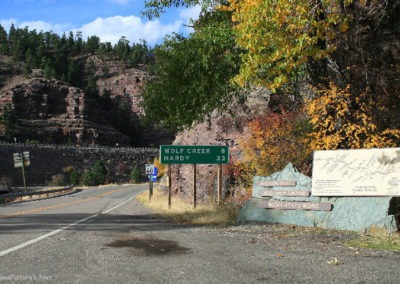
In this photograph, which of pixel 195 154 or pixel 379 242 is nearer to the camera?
pixel 379 242

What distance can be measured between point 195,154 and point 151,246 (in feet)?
32.2

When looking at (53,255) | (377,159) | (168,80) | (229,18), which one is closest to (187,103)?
(168,80)

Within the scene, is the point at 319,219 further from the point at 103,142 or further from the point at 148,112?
the point at 103,142

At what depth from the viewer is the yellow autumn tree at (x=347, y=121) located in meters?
12.1

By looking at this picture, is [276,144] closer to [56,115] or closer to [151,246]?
[151,246]

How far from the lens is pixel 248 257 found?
710 cm

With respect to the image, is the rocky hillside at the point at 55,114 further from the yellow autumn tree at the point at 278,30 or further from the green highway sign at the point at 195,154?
the yellow autumn tree at the point at 278,30

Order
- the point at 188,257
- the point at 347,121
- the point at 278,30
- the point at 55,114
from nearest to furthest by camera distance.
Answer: the point at 188,257, the point at 278,30, the point at 347,121, the point at 55,114

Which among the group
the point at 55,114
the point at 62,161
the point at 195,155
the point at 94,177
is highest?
the point at 55,114

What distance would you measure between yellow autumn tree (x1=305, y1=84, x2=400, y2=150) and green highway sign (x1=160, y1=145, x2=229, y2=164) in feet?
17.0

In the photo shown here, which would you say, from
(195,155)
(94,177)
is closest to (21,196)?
(195,155)

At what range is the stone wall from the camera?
106m

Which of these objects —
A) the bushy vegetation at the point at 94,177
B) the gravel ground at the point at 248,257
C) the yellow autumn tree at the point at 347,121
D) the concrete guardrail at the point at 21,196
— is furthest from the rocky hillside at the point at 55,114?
the gravel ground at the point at 248,257

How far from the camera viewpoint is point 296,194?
1150 centimetres
